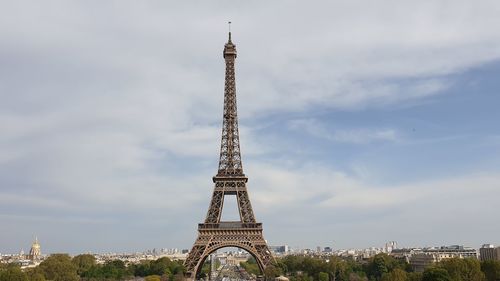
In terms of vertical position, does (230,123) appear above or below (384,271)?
above

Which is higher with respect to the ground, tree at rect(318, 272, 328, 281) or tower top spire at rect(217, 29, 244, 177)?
tower top spire at rect(217, 29, 244, 177)

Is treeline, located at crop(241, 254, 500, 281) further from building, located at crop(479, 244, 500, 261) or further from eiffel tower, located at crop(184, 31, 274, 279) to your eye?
building, located at crop(479, 244, 500, 261)

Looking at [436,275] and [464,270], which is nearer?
[436,275]

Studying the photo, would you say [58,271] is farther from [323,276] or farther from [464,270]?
[464,270]

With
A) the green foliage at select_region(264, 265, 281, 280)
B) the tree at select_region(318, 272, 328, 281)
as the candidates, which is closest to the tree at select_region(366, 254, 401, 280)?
the tree at select_region(318, 272, 328, 281)

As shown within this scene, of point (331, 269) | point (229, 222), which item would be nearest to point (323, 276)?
point (331, 269)

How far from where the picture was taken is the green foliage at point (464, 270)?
5199 centimetres

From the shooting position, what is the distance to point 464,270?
173 ft

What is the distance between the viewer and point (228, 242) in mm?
67812

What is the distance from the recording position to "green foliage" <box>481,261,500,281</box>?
178ft

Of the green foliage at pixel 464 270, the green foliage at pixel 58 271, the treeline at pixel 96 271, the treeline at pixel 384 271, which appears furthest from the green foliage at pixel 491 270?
the green foliage at pixel 58 271

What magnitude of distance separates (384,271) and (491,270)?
1093 inches

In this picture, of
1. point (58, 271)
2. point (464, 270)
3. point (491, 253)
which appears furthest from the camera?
point (491, 253)

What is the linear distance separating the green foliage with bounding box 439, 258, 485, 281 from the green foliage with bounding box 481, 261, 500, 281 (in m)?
1.56
